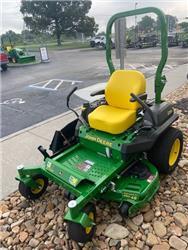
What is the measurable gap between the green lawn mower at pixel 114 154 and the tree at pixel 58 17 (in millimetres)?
36505

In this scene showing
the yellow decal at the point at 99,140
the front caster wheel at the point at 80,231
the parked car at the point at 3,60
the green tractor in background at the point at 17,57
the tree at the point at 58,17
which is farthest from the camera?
the tree at the point at 58,17

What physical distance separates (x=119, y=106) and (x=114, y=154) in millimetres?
622

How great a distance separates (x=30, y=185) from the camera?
8.65ft

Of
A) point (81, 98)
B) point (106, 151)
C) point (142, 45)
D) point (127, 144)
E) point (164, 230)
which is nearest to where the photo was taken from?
point (164, 230)

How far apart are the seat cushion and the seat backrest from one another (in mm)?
92

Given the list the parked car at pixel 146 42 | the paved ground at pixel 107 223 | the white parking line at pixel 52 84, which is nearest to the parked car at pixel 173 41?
the parked car at pixel 146 42

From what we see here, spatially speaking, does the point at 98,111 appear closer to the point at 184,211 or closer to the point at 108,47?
the point at 108,47

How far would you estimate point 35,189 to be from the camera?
2.73 m

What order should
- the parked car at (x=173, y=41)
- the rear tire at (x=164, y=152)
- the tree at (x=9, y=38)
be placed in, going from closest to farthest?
the rear tire at (x=164, y=152), the tree at (x=9, y=38), the parked car at (x=173, y=41)

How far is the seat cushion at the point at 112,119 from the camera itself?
2.55 metres

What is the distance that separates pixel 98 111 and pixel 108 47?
36.3 inches

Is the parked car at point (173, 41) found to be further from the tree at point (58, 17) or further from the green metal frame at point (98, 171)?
the green metal frame at point (98, 171)

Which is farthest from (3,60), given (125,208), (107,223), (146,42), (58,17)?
(58,17)

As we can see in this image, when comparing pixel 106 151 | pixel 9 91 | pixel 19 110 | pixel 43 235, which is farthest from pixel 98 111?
pixel 9 91
